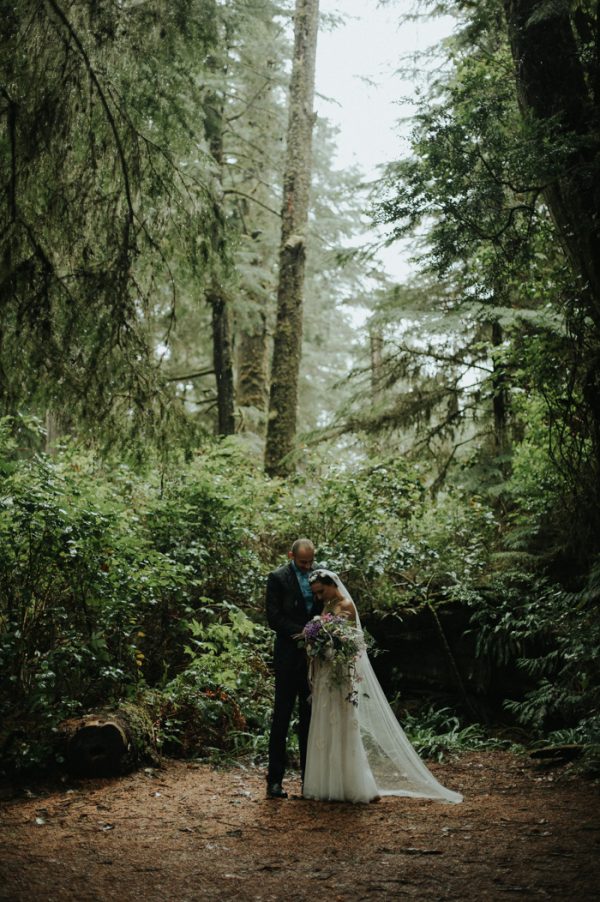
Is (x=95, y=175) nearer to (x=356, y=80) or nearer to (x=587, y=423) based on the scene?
(x=587, y=423)

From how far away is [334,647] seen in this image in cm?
612

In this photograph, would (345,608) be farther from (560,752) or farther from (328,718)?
(560,752)

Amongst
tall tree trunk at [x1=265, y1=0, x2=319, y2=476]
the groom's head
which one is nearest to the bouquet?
the groom's head

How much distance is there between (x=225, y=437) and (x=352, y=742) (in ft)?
19.6

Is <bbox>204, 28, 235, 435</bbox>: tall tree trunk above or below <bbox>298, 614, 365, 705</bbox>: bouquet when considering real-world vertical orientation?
above

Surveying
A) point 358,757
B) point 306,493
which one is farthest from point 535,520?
point 358,757

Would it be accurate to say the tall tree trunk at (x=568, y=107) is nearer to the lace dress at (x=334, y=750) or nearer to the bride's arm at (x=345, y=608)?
the bride's arm at (x=345, y=608)

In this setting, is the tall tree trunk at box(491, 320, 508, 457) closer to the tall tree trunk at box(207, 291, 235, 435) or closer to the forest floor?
the tall tree trunk at box(207, 291, 235, 435)

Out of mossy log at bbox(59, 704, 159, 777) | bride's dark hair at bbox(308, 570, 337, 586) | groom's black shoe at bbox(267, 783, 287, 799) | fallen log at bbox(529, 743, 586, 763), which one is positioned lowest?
groom's black shoe at bbox(267, 783, 287, 799)

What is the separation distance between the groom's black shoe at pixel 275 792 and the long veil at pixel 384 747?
89 cm

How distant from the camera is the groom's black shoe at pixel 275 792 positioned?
19.8 feet

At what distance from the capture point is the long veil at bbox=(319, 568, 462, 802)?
6.28m

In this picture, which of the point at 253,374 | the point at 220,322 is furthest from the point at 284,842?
the point at 253,374

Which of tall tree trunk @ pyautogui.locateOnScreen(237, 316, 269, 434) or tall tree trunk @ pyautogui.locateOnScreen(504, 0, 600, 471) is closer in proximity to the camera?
tall tree trunk @ pyautogui.locateOnScreen(504, 0, 600, 471)
